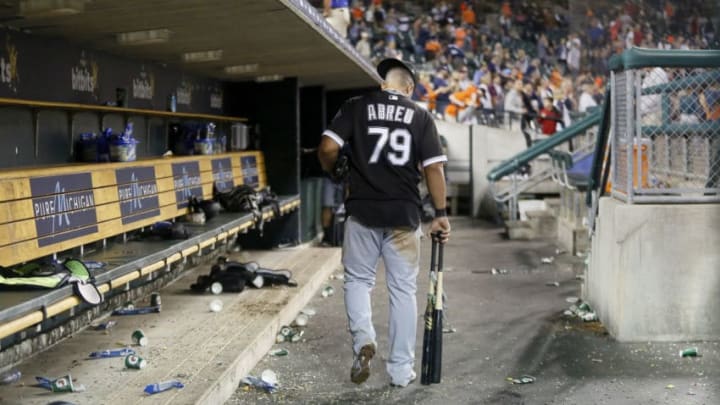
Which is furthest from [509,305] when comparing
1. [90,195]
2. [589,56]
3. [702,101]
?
[589,56]

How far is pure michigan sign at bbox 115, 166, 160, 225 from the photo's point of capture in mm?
7066

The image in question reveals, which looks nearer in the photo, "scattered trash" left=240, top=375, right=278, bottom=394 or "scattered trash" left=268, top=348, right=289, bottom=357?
"scattered trash" left=240, top=375, right=278, bottom=394

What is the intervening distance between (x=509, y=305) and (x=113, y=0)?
4.69m

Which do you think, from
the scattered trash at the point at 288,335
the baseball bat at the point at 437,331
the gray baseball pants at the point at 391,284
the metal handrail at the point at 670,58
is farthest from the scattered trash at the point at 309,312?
the metal handrail at the point at 670,58

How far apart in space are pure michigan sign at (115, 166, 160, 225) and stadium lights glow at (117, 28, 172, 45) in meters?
0.99

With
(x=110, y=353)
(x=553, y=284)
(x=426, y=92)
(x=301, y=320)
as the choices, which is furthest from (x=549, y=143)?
(x=110, y=353)

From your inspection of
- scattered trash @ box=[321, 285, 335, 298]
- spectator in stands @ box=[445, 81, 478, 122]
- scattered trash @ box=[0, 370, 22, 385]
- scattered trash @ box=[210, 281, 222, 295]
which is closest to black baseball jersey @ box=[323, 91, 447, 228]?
scattered trash @ box=[0, 370, 22, 385]

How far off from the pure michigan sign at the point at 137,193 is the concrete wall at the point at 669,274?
3.69 meters

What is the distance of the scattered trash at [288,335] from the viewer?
6932 mm

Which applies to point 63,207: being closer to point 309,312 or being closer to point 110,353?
point 110,353

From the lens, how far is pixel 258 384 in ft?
18.2

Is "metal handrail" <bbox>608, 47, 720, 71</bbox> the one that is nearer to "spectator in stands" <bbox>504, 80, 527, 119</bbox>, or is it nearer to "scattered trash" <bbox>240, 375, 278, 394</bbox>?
"scattered trash" <bbox>240, 375, 278, 394</bbox>

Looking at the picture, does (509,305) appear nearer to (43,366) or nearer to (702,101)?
(702,101)

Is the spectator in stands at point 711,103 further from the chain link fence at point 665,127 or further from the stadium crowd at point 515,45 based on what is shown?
the stadium crowd at point 515,45
